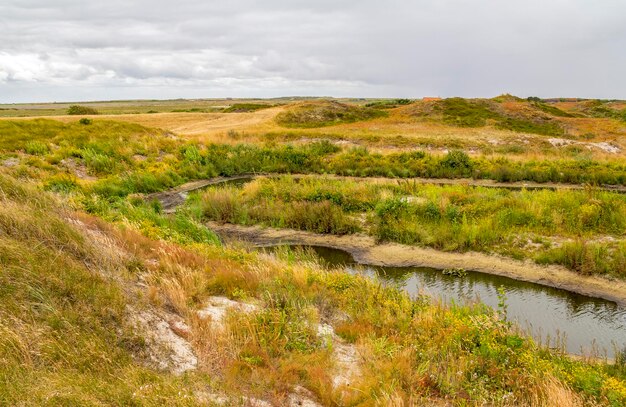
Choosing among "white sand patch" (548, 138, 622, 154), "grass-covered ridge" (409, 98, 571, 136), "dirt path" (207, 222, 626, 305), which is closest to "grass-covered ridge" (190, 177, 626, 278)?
"dirt path" (207, 222, 626, 305)

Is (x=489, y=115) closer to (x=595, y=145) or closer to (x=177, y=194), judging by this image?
(x=595, y=145)

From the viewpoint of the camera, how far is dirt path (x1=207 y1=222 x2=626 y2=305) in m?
11.5

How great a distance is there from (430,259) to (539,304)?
3.59 m

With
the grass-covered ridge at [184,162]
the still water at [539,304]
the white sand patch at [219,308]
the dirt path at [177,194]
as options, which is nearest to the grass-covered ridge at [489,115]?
the grass-covered ridge at [184,162]

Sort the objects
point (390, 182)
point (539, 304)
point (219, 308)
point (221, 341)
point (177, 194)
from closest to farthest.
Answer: point (221, 341) < point (219, 308) < point (539, 304) < point (390, 182) < point (177, 194)

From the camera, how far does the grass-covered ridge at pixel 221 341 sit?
4.42 meters

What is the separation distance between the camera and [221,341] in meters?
5.80

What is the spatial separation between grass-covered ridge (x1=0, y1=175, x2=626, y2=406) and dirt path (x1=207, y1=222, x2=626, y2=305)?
490 cm

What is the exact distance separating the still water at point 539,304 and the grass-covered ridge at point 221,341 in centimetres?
187

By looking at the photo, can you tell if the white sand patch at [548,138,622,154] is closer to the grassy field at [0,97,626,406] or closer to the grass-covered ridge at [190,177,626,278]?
the grass-covered ridge at [190,177,626,278]

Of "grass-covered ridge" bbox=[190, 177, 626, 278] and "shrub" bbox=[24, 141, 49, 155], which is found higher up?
"shrub" bbox=[24, 141, 49, 155]

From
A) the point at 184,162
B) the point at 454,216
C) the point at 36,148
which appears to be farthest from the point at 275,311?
the point at 184,162

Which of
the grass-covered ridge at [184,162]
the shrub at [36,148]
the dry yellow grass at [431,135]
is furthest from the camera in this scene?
the dry yellow grass at [431,135]

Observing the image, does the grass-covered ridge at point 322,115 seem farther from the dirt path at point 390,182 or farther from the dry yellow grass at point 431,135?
the dirt path at point 390,182
